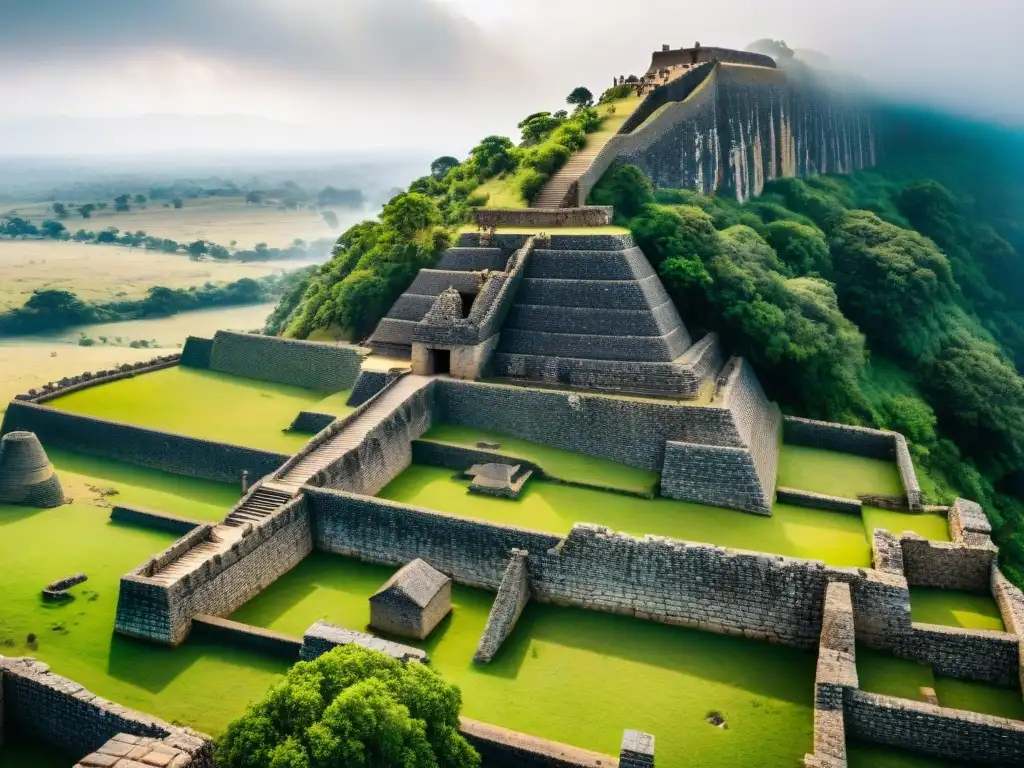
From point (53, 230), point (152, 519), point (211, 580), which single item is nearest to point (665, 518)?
point (211, 580)

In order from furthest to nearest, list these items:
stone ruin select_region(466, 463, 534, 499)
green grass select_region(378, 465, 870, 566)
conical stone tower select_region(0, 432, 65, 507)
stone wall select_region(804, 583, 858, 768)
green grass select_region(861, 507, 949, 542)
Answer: conical stone tower select_region(0, 432, 65, 507) < stone ruin select_region(466, 463, 534, 499) < green grass select_region(861, 507, 949, 542) < green grass select_region(378, 465, 870, 566) < stone wall select_region(804, 583, 858, 768)

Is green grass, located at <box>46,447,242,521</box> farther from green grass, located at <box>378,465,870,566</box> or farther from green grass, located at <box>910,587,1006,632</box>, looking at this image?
green grass, located at <box>910,587,1006,632</box>

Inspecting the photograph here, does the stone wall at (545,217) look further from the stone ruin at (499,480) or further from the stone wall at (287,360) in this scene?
the stone ruin at (499,480)

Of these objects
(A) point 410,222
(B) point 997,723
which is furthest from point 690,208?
(B) point 997,723

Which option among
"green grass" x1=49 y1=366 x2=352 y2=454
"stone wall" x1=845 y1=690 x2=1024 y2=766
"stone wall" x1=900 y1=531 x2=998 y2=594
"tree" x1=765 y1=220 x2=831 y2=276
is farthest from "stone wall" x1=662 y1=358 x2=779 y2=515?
"tree" x1=765 y1=220 x2=831 y2=276

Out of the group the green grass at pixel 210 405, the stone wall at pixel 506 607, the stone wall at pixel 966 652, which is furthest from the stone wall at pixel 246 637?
the stone wall at pixel 966 652

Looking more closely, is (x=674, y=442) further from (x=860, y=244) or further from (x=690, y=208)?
(x=860, y=244)

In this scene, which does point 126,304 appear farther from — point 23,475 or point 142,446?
point 23,475
